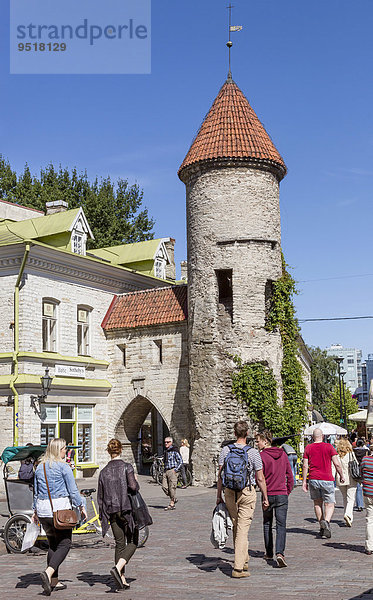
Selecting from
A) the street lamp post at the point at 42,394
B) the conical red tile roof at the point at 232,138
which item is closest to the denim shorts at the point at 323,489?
the street lamp post at the point at 42,394

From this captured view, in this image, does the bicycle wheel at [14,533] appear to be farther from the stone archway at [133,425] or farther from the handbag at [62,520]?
the stone archway at [133,425]

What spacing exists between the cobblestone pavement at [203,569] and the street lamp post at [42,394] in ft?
34.9

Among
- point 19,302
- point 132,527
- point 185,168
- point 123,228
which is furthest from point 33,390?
point 123,228

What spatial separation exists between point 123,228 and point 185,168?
63.4 ft

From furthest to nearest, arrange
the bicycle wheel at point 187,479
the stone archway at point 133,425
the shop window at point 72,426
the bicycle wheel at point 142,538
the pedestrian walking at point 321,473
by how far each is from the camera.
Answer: the stone archway at point 133,425, the shop window at point 72,426, the bicycle wheel at point 187,479, the pedestrian walking at point 321,473, the bicycle wheel at point 142,538

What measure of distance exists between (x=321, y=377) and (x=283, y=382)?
1938 inches

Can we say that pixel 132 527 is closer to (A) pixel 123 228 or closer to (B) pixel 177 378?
(B) pixel 177 378

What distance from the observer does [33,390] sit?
2495 cm

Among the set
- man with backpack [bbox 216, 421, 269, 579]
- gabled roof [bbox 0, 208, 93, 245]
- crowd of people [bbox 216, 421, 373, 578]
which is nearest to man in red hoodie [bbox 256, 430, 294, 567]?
crowd of people [bbox 216, 421, 373, 578]

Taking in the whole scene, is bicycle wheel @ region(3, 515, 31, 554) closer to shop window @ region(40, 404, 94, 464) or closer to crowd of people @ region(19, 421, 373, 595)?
crowd of people @ region(19, 421, 373, 595)

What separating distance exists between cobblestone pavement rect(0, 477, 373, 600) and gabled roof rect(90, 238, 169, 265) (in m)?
21.1

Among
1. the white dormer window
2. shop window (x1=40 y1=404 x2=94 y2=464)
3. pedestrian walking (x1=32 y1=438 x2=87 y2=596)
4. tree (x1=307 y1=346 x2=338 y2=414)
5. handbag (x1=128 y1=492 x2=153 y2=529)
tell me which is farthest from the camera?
tree (x1=307 y1=346 x2=338 y2=414)

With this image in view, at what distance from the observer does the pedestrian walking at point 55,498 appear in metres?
8.17

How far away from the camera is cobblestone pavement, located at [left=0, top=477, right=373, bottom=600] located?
794 cm
